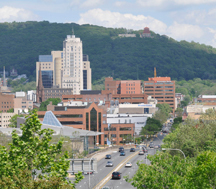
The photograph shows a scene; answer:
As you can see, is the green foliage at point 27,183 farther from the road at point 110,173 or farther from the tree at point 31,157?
the road at point 110,173

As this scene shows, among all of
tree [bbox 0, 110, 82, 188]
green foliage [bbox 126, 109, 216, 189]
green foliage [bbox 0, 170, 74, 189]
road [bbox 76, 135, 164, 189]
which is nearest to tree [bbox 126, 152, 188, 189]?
green foliage [bbox 126, 109, 216, 189]

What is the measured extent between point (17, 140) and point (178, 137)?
69804 millimetres

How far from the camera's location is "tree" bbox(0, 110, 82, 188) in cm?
4272

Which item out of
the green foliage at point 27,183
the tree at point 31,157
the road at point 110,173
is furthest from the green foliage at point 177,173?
the green foliage at point 27,183

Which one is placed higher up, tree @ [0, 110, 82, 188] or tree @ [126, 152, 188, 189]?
tree @ [0, 110, 82, 188]

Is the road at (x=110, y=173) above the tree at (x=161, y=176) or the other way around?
the other way around

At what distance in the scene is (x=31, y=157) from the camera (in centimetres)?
4400

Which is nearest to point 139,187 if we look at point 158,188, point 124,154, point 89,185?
point 158,188

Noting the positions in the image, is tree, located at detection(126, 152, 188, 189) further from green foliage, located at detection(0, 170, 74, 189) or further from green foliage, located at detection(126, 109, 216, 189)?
green foliage, located at detection(0, 170, 74, 189)

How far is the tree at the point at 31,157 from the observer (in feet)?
140

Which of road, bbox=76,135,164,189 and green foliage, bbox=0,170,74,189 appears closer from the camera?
green foliage, bbox=0,170,74,189

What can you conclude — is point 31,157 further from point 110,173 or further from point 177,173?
point 110,173

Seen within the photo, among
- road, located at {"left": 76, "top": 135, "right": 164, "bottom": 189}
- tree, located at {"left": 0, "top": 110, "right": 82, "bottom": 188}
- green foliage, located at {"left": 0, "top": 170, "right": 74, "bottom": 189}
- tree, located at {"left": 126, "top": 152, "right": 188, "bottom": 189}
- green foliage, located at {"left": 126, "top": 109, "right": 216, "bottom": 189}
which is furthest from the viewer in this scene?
road, located at {"left": 76, "top": 135, "right": 164, "bottom": 189}

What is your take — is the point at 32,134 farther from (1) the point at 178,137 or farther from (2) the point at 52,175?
Result: (1) the point at 178,137
